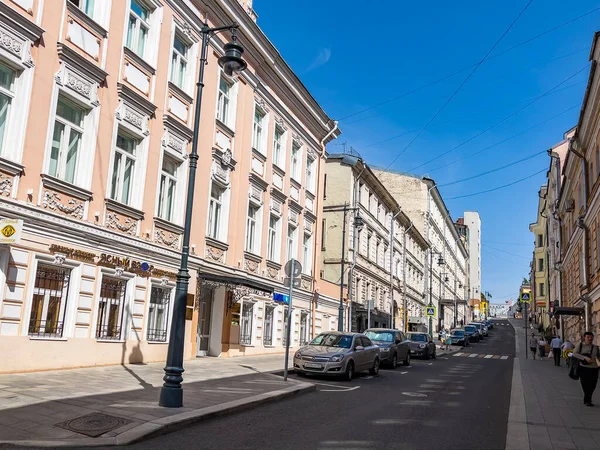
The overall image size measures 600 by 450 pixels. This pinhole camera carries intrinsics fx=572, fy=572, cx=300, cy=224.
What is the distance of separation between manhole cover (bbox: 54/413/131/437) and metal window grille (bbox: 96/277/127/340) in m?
6.87

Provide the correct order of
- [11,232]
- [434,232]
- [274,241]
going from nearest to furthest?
1. [11,232]
2. [274,241]
3. [434,232]

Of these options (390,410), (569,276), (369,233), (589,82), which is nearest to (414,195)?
(369,233)

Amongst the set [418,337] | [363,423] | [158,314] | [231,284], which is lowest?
[363,423]

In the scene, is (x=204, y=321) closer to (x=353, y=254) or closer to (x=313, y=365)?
(x=313, y=365)

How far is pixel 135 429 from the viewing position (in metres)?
7.52

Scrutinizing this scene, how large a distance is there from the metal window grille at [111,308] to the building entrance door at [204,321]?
4.84 meters

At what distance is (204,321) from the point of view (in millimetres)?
21016

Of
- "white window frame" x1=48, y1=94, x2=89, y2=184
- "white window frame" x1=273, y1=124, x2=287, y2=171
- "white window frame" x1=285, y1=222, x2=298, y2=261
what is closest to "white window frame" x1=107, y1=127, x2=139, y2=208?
"white window frame" x1=48, y1=94, x2=89, y2=184

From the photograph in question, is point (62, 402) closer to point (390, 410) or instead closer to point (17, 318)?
point (17, 318)

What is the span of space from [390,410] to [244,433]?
12.6ft

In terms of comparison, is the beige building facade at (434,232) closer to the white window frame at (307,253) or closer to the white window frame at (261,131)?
the white window frame at (307,253)

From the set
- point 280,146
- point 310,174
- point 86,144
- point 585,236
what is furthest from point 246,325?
point 585,236

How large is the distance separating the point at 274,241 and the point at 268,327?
12.7 feet

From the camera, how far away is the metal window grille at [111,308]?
14.8 m
